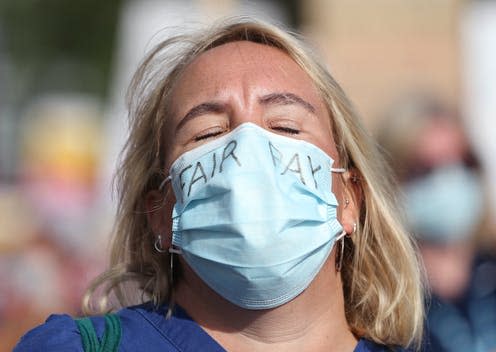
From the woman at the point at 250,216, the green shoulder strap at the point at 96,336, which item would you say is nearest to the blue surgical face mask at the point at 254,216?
the woman at the point at 250,216

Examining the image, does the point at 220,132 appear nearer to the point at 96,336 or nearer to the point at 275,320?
the point at 275,320

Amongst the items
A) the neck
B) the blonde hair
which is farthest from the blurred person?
the neck

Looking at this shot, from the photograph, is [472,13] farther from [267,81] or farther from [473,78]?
[267,81]

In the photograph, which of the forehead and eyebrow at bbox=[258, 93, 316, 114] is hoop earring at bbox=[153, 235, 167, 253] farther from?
eyebrow at bbox=[258, 93, 316, 114]

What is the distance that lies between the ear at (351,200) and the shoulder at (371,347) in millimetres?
294

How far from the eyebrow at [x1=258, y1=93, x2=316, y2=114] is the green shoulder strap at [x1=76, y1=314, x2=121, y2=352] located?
2.24 feet

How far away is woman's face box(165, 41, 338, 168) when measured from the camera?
120 inches

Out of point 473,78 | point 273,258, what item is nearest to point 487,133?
point 473,78

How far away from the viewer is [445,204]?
5.08 m

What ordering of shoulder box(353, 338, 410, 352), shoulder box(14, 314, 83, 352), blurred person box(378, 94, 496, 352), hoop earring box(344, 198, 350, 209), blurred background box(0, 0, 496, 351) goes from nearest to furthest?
shoulder box(14, 314, 83, 352)
shoulder box(353, 338, 410, 352)
hoop earring box(344, 198, 350, 209)
blurred person box(378, 94, 496, 352)
blurred background box(0, 0, 496, 351)

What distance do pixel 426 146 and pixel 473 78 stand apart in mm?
4027

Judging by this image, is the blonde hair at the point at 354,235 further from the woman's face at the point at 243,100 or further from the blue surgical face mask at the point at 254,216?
the blue surgical face mask at the point at 254,216

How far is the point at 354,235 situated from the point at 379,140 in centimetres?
241

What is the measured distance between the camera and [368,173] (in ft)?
10.8
